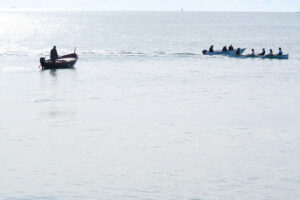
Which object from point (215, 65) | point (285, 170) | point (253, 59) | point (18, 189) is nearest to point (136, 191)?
point (18, 189)

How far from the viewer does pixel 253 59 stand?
62969mm

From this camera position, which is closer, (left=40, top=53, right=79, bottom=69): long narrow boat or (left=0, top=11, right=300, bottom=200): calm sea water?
(left=0, top=11, right=300, bottom=200): calm sea water

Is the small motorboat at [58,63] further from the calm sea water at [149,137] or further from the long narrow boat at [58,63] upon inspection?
the calm sea water at [149,137]

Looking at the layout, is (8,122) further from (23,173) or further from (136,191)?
(136,191)

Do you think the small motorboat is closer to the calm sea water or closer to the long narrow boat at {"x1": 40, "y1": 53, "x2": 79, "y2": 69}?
the long narrow boat at {"x1": 40, "y1": 53, "x2": 79, "y2": 69}

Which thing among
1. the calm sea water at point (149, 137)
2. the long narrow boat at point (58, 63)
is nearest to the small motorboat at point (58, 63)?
the long narrow boat at point (58, 63)

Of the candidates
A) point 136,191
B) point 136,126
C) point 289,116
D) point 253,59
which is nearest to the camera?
point 136,191

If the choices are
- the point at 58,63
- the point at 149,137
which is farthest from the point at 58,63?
the point at 149,137

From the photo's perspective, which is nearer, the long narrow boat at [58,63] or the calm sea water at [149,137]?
the calm sea water at [149,137]

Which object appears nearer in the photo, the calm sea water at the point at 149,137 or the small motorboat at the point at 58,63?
the calm sea water at the point at 149,137

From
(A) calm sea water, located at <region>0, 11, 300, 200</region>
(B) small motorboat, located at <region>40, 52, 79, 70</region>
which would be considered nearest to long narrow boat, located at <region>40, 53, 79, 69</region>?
(B) small motorboat, located at <region>40, 52, 79, 70</region>

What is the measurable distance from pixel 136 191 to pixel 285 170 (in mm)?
5542

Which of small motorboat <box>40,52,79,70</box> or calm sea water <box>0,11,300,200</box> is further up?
small motorboat <box>40,52,79,70</box>

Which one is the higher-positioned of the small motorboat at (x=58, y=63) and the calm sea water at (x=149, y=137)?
the small motorboat at (x=58, y=63)
